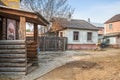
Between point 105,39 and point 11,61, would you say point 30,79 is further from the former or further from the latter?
point 105,39

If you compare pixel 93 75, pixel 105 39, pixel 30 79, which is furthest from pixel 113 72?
pixel 105 39

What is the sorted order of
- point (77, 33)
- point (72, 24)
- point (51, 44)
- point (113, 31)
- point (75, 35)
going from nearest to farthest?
point (51, 44) → point (75, 35) → point (77, 33) → point (72, 24) → point (113, 31)

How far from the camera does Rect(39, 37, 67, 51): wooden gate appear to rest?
3031 cm

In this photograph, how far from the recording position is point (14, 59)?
11.1 meters

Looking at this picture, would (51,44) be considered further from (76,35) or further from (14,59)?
(14,59)

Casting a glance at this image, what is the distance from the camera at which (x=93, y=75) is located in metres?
10.8

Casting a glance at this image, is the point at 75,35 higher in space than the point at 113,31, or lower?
lower

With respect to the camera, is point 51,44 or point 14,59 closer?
point 14,59

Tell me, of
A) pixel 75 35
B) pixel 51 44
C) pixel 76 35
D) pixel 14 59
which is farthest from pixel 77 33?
pixel 14 59

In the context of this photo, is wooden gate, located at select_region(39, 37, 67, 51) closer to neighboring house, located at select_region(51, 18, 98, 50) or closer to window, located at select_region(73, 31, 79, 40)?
neighboring house, located at select_region(51, 18, 98, 50)

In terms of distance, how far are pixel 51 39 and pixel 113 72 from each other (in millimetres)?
19745

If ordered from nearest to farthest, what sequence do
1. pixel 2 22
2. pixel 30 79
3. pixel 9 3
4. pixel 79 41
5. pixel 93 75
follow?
pixel 30 79
pixel 93 75
pixel 2 22
pixel 9 3
pixel 79 41

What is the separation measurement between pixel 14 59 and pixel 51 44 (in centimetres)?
1958

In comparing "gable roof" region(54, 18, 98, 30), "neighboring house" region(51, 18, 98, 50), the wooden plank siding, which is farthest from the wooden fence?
the wooden plank siding
